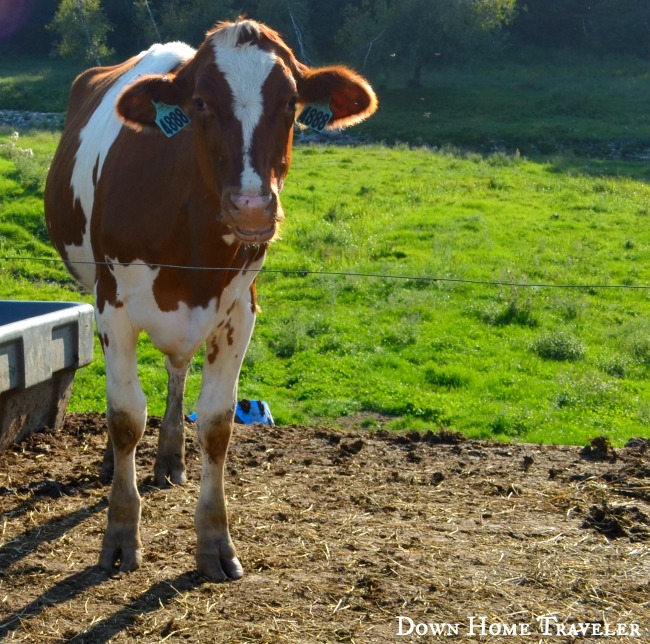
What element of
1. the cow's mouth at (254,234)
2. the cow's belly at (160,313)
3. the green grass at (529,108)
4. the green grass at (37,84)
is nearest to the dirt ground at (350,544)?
the cow's belly at (160,313)

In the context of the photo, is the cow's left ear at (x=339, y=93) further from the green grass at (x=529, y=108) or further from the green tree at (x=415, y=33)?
the green tree at (x=415, y=33)

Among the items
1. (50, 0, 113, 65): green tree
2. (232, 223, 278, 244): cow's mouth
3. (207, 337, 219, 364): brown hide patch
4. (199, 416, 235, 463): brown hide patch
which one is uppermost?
(50, 0, 113, 65): green tree

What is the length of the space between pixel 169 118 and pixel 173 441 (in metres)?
2.48

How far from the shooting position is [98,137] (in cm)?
627

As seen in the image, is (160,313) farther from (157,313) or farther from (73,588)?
(73,588)

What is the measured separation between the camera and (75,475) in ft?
22.2

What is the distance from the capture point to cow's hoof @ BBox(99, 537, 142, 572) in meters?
5.21

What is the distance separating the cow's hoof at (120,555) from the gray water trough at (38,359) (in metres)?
1.89

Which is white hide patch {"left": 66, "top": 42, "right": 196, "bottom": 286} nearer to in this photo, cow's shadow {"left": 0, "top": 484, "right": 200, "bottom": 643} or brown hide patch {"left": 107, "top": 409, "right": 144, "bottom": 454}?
brown hide patch {"left": 107, "top": 409, "right": 144, "bottom": 454}

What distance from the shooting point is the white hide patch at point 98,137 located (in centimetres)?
604

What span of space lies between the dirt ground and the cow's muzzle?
5.68ft

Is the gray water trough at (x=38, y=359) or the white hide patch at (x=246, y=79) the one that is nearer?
the white hide patch at (x=246, y=79)

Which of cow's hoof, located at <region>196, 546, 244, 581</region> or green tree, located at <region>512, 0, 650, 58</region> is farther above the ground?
green tree, located at <region>512, 0, 650, 58</region>

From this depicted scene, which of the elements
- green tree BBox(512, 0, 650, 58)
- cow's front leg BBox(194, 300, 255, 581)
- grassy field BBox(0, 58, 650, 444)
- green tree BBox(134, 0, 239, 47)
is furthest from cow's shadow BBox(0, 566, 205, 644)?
green tree BBox(512, 0, 650, 58)
